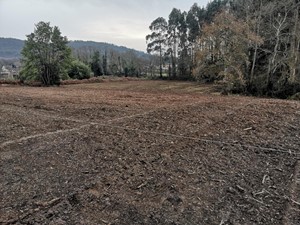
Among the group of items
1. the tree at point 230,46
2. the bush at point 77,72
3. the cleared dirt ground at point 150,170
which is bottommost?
the cleared dirt ground at point 150,170

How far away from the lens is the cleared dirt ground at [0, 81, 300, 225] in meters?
2.44

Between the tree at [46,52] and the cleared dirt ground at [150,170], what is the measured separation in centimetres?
1602

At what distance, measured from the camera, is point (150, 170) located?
132 inches

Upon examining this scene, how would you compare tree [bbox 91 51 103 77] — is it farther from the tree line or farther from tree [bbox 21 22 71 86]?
the tree line

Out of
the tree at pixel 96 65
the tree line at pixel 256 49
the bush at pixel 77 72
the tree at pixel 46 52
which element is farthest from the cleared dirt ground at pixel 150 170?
the tree at pixel 96 65

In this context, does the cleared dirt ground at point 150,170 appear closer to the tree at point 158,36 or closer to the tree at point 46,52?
the tree at point 46,52

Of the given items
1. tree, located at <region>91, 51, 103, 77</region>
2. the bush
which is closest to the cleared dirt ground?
the bush

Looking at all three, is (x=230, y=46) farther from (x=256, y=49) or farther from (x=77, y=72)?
(x=77, y=72)

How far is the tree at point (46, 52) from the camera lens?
20.6 metres

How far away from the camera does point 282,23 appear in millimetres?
12891

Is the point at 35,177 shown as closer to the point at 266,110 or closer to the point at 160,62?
the point at 266,110

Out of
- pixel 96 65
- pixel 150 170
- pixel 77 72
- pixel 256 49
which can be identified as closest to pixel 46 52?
pixel 77 72

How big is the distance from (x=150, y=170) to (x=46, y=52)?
20144 millimetres

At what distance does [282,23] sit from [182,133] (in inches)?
426
